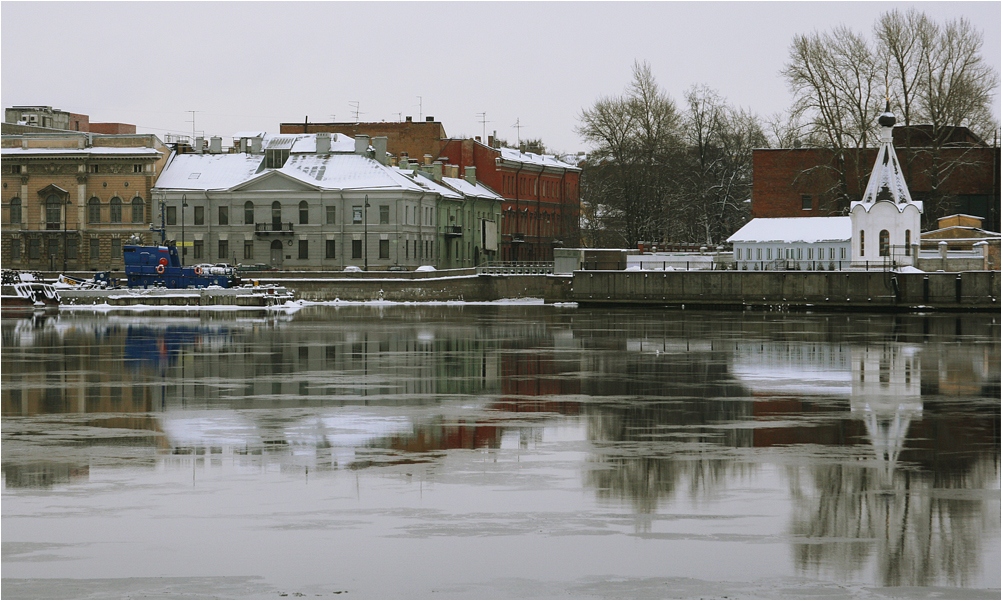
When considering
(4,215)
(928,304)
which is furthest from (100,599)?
(4,215)

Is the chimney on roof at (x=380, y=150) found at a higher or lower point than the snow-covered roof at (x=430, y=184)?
higher

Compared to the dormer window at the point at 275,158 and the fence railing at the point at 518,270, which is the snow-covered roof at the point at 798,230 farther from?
the dormer window at the point at 275,158

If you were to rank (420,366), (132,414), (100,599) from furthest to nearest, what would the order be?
(420,366), (132,414), (100,599)

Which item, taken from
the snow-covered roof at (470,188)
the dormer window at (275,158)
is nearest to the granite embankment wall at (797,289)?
the snow-covered roof at (470,188)

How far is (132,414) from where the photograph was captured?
66.7 ft

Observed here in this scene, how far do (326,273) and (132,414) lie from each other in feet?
193

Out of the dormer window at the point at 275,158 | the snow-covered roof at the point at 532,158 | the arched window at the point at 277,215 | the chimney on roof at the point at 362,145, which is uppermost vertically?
the snow-covered roof at the point at 532,158

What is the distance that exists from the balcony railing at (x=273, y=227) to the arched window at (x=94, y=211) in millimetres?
9942

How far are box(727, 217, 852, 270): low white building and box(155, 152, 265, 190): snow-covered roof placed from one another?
30815 mm

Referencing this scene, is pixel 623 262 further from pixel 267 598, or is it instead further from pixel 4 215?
pixel 267 598

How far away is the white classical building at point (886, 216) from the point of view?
225 ft

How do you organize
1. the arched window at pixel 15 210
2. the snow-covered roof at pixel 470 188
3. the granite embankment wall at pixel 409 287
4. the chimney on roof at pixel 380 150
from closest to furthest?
the granite embankment wall at pixel 409 287 → the arched window at pixel 15 210 → the chimney on roof at pixel 380 150 → the snow-covered roof at pixel 470 188

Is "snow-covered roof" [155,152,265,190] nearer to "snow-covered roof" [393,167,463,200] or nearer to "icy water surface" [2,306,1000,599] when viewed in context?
"snow-covered roof" [393,167,463,200]

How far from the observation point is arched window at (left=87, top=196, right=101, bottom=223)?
285 feet
